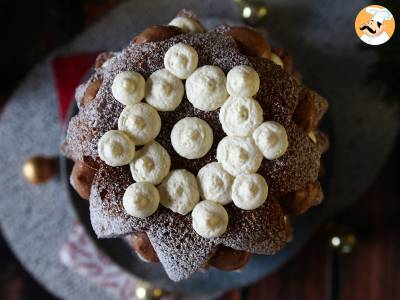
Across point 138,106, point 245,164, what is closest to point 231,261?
point 245,164

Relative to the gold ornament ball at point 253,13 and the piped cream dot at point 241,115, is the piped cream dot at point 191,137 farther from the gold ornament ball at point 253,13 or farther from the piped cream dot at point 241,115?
the gold ornament ball at point 253,13

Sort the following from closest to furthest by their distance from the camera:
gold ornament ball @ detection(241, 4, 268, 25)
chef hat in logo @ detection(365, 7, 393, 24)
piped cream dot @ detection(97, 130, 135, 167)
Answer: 1. piped cream dot @ detection(97, 130, 135, 167)
2. chef hat in logo @ detection(365, 7, 393, 24)
3. gold ornament ball @ detection(241, 4, 268, 25)

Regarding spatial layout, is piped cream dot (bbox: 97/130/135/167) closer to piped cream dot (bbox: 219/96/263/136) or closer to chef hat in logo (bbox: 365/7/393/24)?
piped cream dot (bbox: 219/96/263/136)

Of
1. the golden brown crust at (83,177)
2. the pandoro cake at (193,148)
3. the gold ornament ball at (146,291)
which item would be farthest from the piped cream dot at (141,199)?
the gold ornament ball at (146,291)

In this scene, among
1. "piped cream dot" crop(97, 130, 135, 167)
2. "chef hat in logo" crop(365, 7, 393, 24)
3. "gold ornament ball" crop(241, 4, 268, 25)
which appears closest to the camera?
"piped cream dot" crop(97, 130, 135, 167)

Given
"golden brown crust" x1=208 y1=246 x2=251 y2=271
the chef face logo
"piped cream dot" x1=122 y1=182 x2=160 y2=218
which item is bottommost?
"golden brown crust" x1=208 y1=246 x2=251 y2=271

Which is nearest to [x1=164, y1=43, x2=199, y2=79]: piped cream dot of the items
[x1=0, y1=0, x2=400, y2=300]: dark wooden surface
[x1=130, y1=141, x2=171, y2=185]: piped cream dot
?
[x1=130, y1=141, x2=171, y2=185]: piped cream dot
